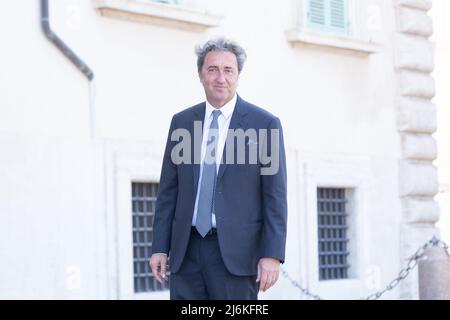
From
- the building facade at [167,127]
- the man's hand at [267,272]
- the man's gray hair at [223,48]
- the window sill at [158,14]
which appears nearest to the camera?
the man's hand at [267,272]

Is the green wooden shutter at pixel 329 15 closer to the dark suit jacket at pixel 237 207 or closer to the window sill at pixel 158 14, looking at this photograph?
the window sill at pixel 158 14

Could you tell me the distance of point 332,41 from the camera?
47.7ft

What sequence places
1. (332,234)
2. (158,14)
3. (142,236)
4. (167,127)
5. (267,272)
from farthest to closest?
(332,234) < (167,127) < (142,236) < (158,14) < (267,272)

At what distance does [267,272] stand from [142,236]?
5496 mm

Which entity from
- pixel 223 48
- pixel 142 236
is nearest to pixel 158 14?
pixel 142 236

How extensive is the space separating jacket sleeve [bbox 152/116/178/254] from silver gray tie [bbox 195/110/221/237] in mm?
207

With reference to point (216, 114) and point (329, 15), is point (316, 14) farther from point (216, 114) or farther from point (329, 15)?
point (216, 114)

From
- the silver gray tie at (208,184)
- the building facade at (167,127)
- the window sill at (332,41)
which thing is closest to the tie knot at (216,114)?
the silver gray tie at (208,184)

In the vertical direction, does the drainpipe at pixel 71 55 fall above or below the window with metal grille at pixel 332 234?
above

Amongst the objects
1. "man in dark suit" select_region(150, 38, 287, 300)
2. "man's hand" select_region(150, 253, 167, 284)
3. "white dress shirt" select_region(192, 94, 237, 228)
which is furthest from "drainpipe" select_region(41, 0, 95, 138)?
"man's hand" select_region(150, 253, 167, 284)

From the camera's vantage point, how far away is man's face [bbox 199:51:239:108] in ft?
23.9

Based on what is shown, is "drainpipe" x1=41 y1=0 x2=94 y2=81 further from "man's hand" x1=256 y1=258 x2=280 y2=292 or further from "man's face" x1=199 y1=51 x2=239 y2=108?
"man's hand" x1=256 y1=258 x2=280 y2=292

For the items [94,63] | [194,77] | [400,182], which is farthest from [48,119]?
[400,182]

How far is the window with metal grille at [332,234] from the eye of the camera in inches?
576
